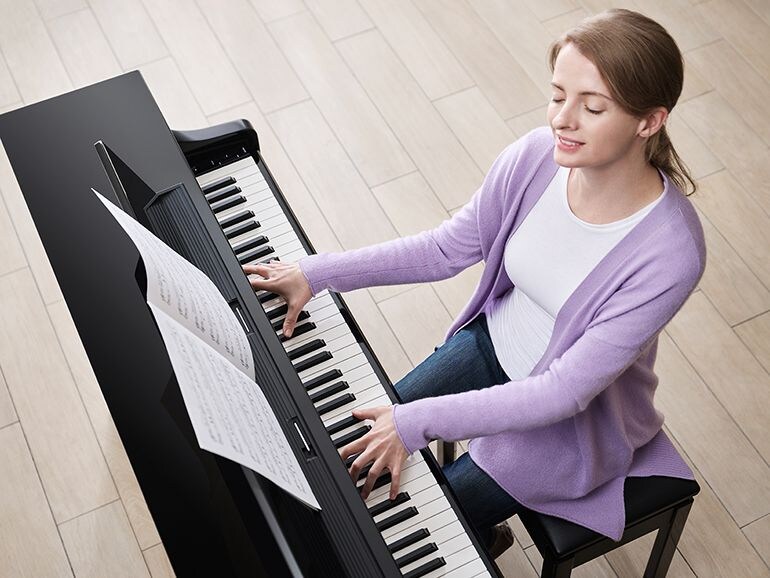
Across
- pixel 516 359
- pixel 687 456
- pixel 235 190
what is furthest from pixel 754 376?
pixel 235 190

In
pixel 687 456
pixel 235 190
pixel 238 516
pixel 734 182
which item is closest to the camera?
pixel 238 516

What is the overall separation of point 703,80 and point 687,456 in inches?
55.3

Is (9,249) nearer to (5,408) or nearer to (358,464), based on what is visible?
(5,408)

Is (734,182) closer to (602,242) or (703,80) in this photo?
(703,80)

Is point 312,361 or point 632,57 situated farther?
point 312,361

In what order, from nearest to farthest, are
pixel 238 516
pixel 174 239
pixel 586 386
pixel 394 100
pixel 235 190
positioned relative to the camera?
pixel 238 516 < pixel 586 386 < pixel 174 239 < pixel 235 190 < pixel 394 100

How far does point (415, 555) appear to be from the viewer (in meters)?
1.61

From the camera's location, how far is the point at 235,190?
2.07 metres

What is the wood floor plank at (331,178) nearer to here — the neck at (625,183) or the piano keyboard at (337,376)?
the piano keyboard at (337,376)

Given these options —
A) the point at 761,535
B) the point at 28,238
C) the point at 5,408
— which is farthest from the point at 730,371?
the point at 28,238

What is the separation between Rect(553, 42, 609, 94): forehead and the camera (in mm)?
1535

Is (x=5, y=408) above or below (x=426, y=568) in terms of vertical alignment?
above

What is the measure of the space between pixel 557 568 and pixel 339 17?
91.7 inches

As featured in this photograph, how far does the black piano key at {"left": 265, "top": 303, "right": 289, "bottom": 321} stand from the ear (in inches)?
28.7
